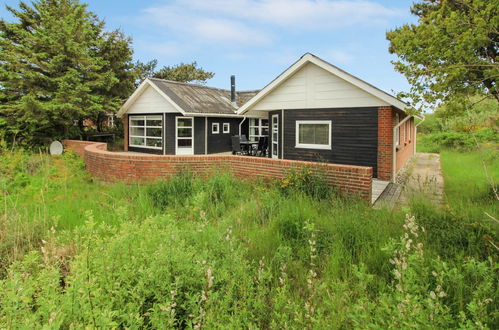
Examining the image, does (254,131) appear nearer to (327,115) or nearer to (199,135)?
(199,135)

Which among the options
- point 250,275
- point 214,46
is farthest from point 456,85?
point 214,46

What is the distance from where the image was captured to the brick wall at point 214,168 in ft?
23.7

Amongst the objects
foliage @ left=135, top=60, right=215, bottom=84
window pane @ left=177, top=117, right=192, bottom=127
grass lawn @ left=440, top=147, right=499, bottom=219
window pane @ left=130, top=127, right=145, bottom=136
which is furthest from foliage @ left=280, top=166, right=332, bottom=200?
foliage @ left=135, top=60, right=215, bottom=84

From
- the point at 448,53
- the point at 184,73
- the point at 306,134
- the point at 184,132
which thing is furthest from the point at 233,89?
the point at 184,73

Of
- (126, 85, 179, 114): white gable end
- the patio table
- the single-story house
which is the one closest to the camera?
the single-story house

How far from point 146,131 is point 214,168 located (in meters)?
13.4

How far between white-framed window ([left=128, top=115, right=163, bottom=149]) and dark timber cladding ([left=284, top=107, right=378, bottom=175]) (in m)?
10.4

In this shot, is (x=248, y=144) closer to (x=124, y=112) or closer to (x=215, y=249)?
(x=124, y=112)

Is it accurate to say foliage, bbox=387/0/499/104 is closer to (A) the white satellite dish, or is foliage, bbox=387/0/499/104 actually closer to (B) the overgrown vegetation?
(B) the overgrown vegetation

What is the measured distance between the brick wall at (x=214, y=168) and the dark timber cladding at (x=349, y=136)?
3.36 meters

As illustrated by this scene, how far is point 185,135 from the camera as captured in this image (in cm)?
1933

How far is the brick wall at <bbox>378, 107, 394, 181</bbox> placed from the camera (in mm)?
10634

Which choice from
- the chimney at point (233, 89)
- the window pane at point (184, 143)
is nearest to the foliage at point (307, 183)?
the window pane at point (184, 143)

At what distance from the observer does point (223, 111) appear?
2059cm
